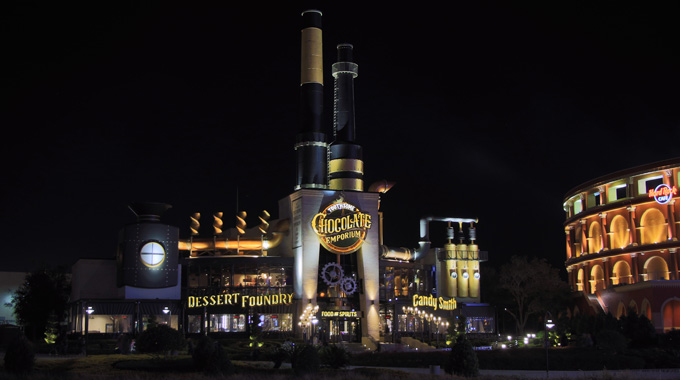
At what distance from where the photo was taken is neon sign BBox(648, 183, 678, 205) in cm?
8069

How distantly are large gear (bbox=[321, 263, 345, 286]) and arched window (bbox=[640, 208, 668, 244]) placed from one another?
103 feet

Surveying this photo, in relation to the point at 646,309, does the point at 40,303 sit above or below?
above

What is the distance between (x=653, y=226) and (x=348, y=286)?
32.4 m

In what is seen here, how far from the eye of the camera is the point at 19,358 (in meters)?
38.9

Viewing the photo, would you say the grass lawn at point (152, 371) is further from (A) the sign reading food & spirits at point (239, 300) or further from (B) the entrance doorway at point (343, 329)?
(B) the entrance doorway at point (343, 329)

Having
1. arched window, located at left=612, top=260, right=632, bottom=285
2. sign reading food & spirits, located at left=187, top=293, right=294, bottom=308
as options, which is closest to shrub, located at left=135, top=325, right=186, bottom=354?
sign reading food & spirits, located at left=187, top=293, right=294, bottom=308

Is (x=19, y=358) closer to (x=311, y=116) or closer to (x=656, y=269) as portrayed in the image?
(x=311, y=116)

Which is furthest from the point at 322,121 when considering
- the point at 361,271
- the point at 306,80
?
the point at 361,271

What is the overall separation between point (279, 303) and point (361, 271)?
9.49 meters

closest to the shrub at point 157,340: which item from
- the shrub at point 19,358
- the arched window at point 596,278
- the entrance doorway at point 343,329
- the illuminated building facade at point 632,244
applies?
the shrub at point 19,358

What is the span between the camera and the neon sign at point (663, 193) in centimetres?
8069

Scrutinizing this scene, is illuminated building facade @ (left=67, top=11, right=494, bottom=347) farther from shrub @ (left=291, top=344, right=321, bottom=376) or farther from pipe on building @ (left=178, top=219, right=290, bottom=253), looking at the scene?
shrub @ (left=291, top=344, right=321, bottom=376)

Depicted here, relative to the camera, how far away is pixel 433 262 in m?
102

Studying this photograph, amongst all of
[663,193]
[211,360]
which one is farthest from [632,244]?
[211,360]
